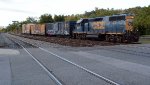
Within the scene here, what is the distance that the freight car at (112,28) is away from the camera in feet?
121

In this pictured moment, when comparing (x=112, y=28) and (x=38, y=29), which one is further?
(x=38, y=29)

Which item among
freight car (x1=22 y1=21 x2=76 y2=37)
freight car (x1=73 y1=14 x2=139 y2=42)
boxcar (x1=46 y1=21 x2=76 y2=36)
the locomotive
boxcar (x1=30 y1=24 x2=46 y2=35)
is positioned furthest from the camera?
boxcar (x1=30 y1=24 x2=46 y2=35)

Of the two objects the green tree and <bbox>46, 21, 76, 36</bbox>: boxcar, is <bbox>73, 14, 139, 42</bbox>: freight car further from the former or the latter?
the green tree

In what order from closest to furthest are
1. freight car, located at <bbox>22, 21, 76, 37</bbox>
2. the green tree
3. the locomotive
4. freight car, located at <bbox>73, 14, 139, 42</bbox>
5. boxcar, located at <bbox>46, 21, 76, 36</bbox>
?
freight car, located at <bbox>73, 14, 139, 42</bbox> < the locomotive < boxcar, located at <bbox>46, 21, 76, 36</bbox> < freight car, located at <bbox>22, 21, 76, 37</bbox> < the green tree

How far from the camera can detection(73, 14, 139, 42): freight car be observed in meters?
36.8

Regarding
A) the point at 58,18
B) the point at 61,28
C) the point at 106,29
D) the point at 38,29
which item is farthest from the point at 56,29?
the point at 58,18

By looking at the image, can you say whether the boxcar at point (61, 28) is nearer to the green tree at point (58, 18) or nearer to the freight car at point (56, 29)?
the freight car at point (56, 29)

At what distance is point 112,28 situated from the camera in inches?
1556

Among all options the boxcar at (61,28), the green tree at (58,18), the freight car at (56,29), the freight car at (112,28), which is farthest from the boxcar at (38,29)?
the green tree at (58,18)

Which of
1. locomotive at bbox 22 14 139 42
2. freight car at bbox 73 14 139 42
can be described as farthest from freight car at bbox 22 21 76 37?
freight car at bbox 73 14 139 42

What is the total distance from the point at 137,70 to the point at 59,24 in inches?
1934

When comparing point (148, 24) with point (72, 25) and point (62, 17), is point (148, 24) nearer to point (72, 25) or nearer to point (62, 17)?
point (72, 25)

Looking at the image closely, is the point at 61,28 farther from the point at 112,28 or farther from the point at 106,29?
the point at 112,28

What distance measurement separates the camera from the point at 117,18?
1518 inches
